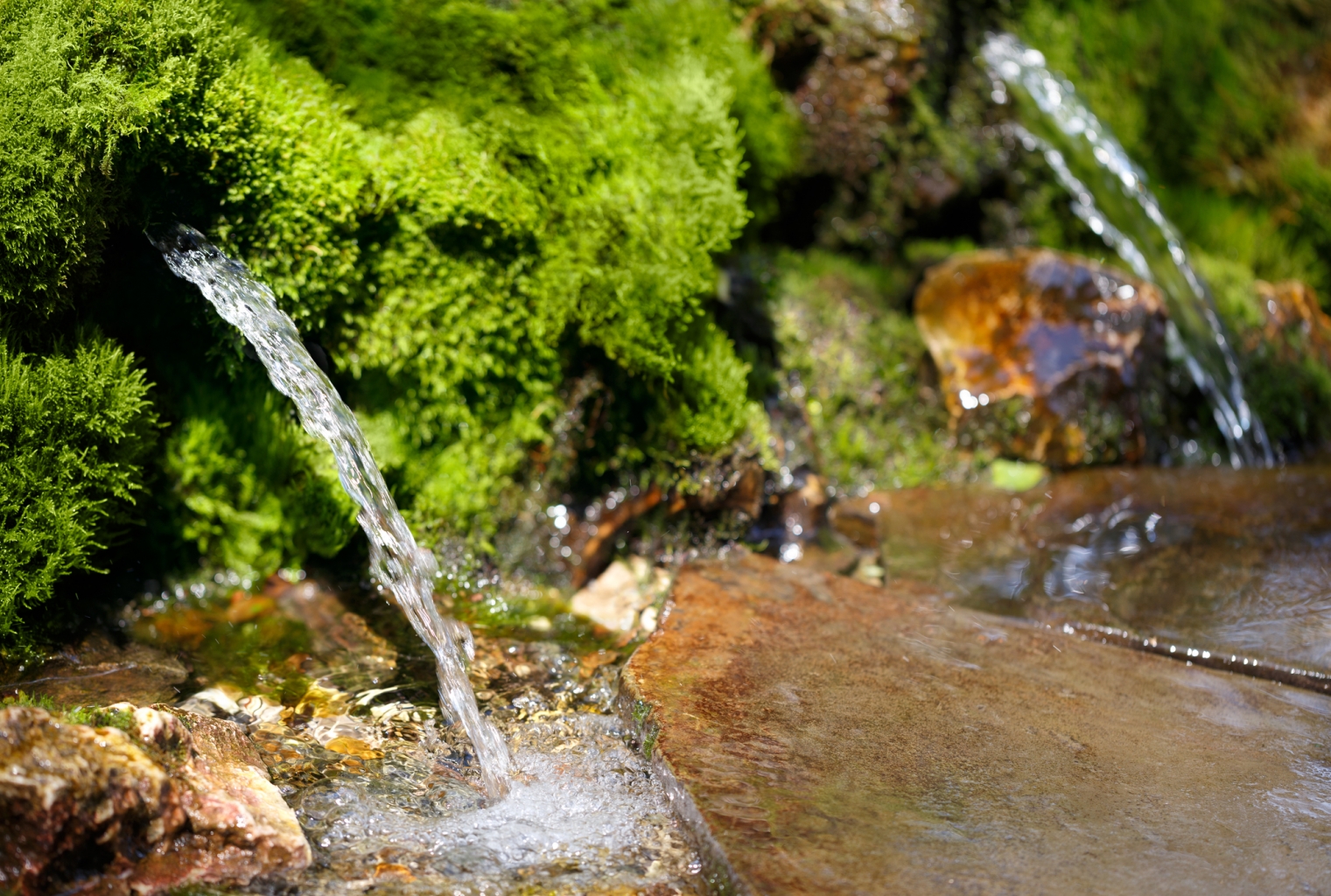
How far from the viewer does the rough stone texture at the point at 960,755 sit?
2422 millimetres

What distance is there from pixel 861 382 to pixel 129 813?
4.24 metres

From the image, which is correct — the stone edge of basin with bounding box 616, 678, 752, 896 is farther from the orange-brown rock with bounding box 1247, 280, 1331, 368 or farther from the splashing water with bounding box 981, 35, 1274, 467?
the orange-brown rock with bounding box 1247, 280, 1331, 368

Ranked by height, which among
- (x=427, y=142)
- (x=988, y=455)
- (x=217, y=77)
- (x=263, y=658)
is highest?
(x=217, y=77)

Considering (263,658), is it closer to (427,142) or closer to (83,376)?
(83,376)

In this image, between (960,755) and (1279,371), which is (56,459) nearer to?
(960,755)

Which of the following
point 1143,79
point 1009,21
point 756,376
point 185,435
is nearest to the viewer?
point 185,435

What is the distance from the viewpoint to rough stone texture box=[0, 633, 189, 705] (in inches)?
130

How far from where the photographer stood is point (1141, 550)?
4543 mm

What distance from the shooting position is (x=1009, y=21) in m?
6.66

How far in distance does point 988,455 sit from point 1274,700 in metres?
2.38

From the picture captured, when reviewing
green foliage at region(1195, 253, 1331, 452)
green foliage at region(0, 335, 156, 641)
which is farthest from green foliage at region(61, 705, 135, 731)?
green foliage at region(1195, 253, 1331, 452)

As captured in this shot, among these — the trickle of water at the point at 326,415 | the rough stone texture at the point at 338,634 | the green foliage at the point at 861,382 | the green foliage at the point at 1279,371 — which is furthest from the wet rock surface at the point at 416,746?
the green foliage at the point at 1279,371

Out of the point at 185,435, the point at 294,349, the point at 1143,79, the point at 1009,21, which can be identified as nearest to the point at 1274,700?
the point at 294,349

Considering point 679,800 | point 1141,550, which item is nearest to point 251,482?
point 679,800
